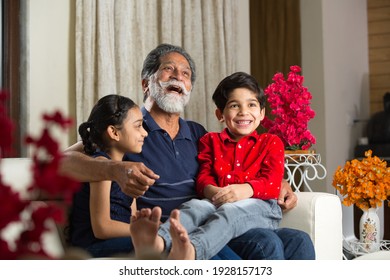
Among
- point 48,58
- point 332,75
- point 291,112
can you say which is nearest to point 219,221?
point 291,112

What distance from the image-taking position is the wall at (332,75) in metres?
4.26

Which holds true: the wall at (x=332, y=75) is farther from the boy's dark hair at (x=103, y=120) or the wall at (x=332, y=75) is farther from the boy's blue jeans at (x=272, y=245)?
the boy's dark hair at (x=103, y=120)

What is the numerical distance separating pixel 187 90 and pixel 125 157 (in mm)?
336

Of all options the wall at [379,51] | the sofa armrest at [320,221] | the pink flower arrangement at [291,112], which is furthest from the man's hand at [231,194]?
the wall at [379,51]

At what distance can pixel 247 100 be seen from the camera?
1.73 m

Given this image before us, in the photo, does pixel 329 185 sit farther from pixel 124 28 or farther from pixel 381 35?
pixel 124 28

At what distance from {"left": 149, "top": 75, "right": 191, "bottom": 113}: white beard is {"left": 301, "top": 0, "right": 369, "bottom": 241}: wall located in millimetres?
2564

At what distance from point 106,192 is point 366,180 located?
128 centimetres

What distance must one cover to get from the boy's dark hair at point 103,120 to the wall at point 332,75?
291 centimetres

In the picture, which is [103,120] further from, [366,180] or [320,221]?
[366,180]

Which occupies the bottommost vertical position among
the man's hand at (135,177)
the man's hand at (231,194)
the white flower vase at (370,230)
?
the white flower vase at (370,230)
